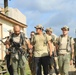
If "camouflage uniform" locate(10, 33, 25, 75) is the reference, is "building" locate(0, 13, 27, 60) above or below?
above

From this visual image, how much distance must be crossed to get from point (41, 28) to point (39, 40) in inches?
14.1

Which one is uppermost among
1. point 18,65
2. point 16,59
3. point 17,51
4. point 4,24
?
point 4,24

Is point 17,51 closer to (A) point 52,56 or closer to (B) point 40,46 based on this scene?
(B) point 40,46

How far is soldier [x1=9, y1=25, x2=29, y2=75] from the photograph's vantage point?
11727 mm

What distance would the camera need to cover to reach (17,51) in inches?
467

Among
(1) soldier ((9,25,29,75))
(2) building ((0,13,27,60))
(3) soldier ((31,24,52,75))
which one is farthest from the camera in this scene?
(2) building ((0,13,27,60))

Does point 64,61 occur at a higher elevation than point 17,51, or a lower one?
lower

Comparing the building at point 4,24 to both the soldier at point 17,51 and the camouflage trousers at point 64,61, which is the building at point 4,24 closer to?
the camouflage trousers at point 64,61

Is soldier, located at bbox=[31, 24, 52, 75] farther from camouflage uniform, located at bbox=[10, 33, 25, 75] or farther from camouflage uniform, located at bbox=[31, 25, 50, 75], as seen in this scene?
camouflage uniform, located at bbox=[10, 33, 25, 75]

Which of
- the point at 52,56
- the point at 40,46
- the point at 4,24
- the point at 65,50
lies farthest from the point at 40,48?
the point at 4,24

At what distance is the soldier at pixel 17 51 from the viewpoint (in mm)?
11727

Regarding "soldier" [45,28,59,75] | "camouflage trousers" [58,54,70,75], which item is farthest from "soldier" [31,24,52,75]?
"soldier" [45,28,59,75]

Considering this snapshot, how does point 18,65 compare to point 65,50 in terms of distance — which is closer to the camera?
point 18,65

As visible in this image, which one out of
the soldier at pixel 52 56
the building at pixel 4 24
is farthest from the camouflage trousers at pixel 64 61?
the building at pixel 4 24
